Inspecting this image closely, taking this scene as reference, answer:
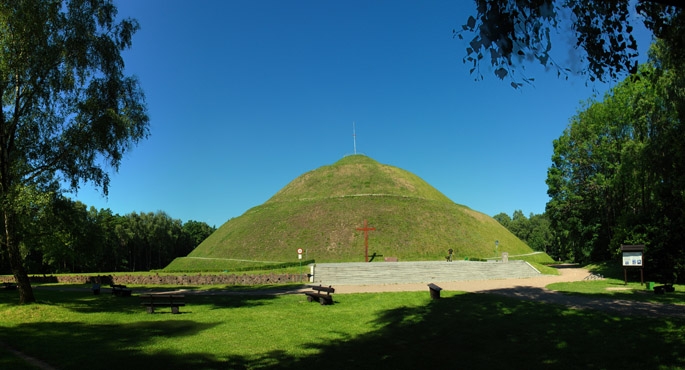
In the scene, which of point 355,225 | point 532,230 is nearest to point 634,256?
point 355,225

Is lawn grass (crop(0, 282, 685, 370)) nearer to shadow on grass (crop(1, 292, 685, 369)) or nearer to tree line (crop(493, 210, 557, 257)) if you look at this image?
shadow on grass (crop(1, 292, 685, 369))

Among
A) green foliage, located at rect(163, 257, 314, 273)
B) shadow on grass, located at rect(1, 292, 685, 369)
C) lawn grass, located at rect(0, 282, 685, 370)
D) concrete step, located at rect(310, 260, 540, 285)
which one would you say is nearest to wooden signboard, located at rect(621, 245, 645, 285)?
lawn grass, located at rect(0, 282, 685, 370)

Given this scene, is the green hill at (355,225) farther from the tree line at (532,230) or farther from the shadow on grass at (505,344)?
the shadow on grass at (505,344)

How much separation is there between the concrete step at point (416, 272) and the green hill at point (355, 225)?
11.1 meters

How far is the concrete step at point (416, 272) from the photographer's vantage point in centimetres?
3180

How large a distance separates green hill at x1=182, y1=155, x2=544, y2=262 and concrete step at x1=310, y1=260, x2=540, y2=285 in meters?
11.1

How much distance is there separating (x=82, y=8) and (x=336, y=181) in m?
54.5

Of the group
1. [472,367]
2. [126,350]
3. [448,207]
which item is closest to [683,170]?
[472,367]

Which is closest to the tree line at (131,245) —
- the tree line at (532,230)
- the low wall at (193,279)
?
the low wall at (193,279)

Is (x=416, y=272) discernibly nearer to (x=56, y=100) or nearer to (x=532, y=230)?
(x=56, y=100)

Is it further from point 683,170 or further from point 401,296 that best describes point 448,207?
point 401,296

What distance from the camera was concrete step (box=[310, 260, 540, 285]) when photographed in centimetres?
3180

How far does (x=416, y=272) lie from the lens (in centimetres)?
3400

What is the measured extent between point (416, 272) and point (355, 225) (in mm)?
21455
